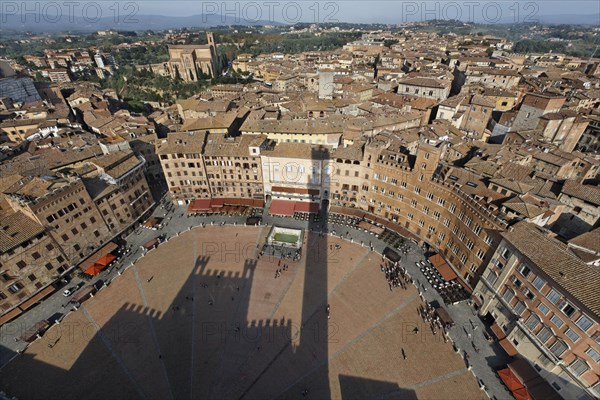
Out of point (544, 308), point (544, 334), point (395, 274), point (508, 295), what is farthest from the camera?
point (395, 274)

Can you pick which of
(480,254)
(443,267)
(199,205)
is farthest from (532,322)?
(199,205)

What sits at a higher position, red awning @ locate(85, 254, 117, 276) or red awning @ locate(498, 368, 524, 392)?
red awning @ locate(498, 368, 524, 392)

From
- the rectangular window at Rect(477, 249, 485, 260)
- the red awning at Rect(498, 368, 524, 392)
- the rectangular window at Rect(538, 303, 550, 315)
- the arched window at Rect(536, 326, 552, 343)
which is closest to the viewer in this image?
the rectangular window at Rect(538, 303, 550, 315)

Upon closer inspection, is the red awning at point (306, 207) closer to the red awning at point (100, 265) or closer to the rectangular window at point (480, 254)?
the rectangular window at point (480, 254)

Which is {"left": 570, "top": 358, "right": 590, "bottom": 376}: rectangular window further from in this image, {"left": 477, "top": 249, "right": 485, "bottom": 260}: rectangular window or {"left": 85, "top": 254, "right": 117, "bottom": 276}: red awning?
{"left": 85, "top": 254, "right": 117, "bottom": 276}: red awning

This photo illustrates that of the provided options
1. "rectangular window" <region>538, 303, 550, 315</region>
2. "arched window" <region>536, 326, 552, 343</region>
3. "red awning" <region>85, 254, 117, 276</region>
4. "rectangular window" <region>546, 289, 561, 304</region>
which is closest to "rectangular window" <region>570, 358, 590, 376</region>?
"arched window" <region>536, 326, 552, 343</region>

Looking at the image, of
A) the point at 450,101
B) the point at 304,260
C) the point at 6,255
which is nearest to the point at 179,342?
the point at 304,260

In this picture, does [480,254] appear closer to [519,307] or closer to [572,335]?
[519,307]

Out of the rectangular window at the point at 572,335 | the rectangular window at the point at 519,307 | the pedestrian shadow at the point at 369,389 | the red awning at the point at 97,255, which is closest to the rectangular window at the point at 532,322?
the rectangular window at the point at 519,307
